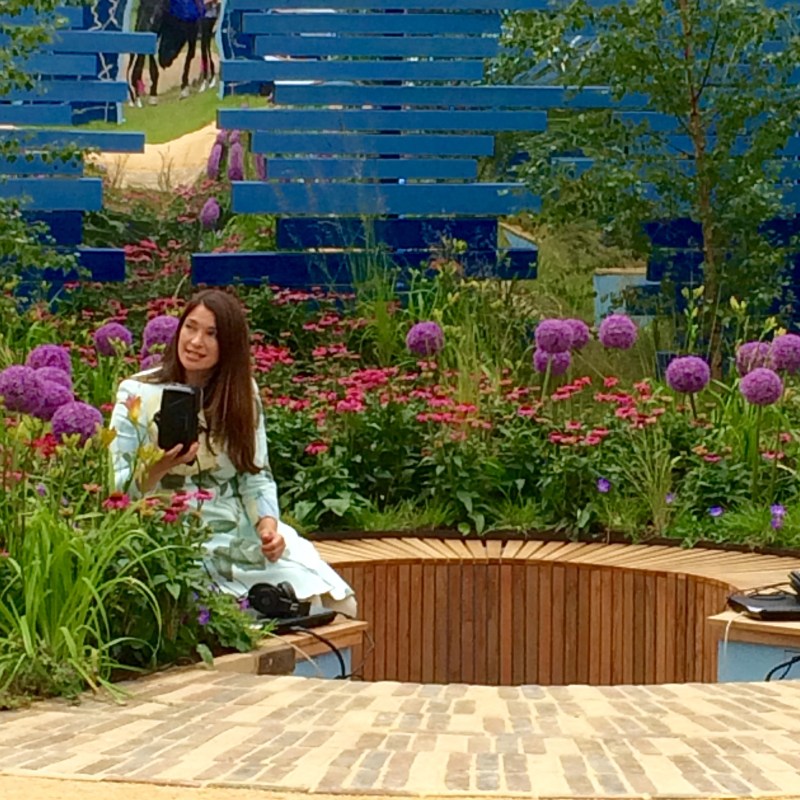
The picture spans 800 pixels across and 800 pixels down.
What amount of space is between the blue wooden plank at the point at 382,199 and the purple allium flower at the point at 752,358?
10.2ft

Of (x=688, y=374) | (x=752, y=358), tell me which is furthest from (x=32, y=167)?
(x=752, y=358)

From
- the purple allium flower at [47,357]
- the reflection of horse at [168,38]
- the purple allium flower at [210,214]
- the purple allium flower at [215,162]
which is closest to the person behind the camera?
the purple allium flower at [47,357]

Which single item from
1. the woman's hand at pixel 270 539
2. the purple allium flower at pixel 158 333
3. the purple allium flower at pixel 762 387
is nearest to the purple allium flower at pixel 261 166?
the purple allium flower at pixel 158 333

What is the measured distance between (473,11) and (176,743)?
738 centimetres

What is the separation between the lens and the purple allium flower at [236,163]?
10945 mm

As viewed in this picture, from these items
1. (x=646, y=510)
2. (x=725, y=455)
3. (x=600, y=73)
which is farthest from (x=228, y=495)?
(x=600, y=73)

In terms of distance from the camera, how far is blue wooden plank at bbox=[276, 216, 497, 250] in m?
9.62

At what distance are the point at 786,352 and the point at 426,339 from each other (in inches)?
59.6

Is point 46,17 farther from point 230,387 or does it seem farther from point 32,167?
point 230,387

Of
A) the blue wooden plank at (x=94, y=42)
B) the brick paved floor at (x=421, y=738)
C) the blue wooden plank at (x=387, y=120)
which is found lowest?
the brick paved floor at (x=421, y=738)

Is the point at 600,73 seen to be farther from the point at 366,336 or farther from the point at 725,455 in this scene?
the point at 725,455

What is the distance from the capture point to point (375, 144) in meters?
9.66

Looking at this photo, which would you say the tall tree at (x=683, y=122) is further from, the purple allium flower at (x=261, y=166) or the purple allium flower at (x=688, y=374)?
the purple allium flower at (x=688, y=374)

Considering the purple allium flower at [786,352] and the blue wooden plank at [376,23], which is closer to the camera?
the purple allium flower at [786,352]
